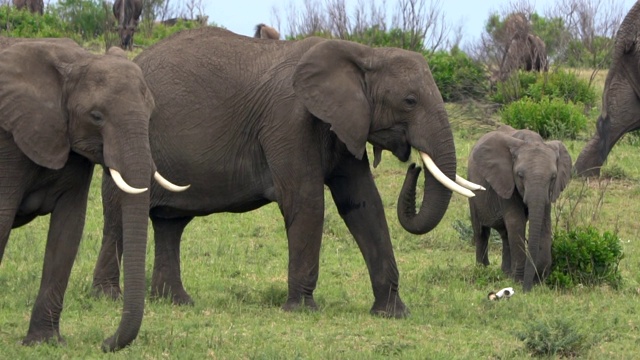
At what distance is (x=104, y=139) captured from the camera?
6.95m

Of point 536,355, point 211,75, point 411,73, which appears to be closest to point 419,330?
point 536,355

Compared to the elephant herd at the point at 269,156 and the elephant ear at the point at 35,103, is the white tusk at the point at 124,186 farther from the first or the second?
the elephant herd at the point at 269,156

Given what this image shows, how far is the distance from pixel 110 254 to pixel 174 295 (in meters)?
0.49

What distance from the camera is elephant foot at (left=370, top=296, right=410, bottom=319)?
9008 millimetres

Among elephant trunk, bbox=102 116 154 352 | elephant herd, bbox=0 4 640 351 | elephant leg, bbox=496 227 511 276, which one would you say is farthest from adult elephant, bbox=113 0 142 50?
elephant trunk, bbox=102 116 154 352

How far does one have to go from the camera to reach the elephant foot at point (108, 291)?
9.23 meters

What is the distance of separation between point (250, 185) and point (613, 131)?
6.42m

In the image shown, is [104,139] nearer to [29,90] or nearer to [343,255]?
[29,90]

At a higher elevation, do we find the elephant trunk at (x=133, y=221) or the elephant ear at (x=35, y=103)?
the elephant ear at (x=35, y=103)

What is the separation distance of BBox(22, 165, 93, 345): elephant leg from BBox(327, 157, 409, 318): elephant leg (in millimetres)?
2128

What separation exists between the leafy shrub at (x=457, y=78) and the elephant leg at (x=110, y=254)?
11759 mm

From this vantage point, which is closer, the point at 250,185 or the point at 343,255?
the point at 250,185

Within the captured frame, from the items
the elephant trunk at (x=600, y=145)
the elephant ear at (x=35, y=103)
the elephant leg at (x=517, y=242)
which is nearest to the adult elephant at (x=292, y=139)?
the elephant leg at (x=517, y=242)

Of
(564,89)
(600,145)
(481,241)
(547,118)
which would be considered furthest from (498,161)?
(564,89)
